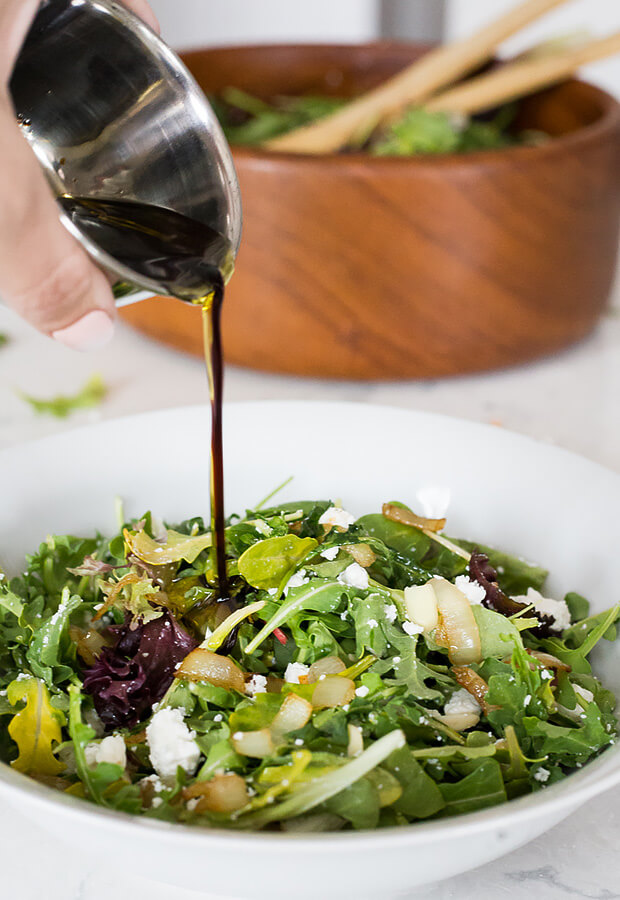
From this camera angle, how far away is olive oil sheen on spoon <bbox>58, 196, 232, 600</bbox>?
1.00 meters

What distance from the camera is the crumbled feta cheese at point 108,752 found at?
77cm

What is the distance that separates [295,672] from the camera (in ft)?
2.80

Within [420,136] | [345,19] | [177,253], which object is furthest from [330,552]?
[345,19]

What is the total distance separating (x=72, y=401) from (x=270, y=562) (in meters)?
0.86

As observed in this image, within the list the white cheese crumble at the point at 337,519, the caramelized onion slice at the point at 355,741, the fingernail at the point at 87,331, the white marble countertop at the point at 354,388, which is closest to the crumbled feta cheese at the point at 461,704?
the caramelized onion slice at the point at 355,741

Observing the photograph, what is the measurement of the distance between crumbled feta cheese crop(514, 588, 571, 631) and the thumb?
1.55ft

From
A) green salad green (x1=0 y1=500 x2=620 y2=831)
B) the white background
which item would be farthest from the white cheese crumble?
the white background

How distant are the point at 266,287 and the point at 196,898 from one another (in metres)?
1.00

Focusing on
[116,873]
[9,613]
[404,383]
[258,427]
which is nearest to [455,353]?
[404,383]

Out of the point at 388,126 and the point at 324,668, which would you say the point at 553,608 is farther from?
the point at 388,126

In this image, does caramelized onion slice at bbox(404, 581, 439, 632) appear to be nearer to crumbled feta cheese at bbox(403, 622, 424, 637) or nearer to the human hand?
crumbled feta cheese at bbox(403, 622, 424, 637)

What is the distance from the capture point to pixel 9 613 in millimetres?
984

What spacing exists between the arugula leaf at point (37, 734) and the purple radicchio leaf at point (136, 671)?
50mm

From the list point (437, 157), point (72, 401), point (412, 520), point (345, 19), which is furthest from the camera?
point (345, 19)
